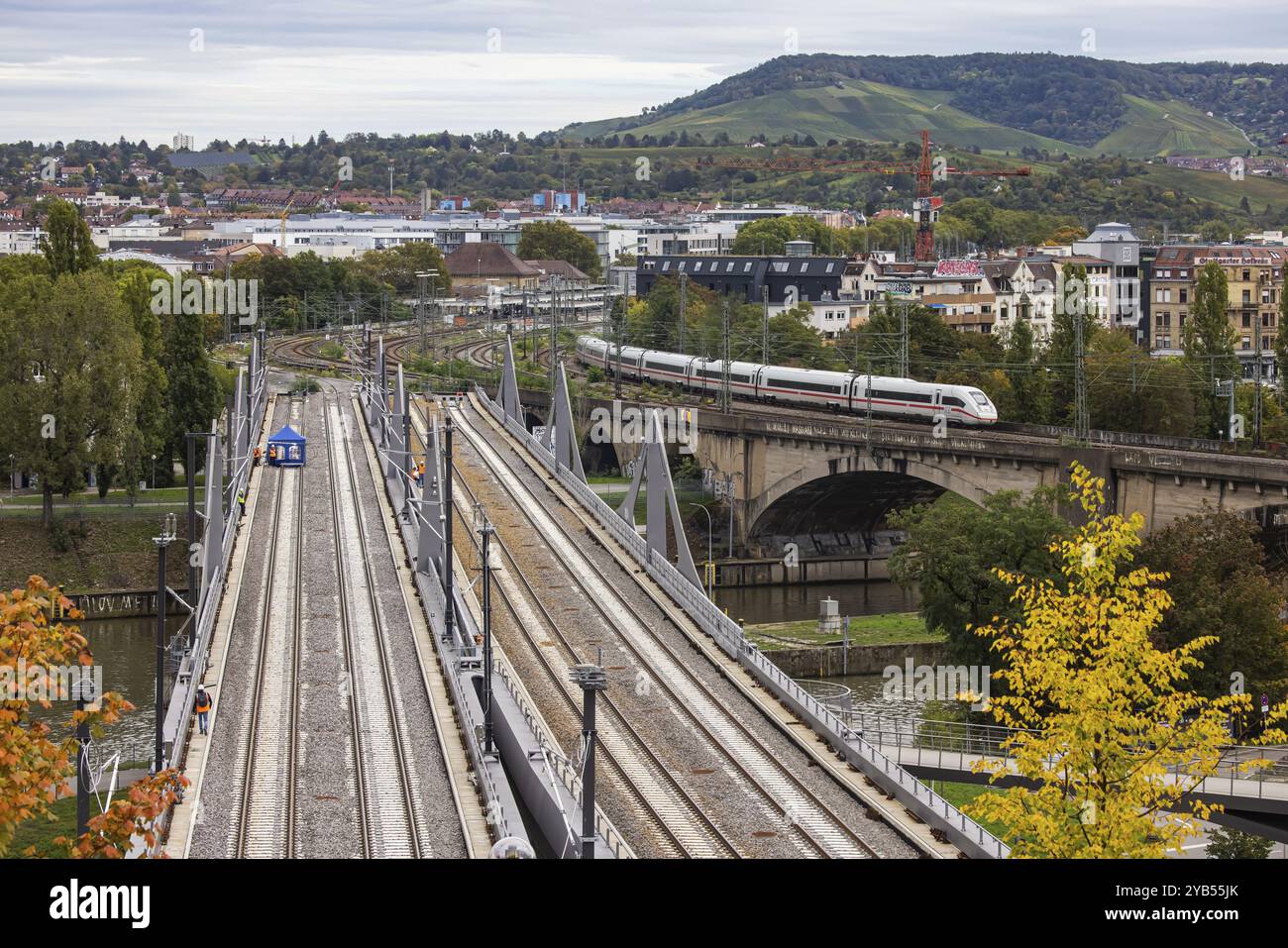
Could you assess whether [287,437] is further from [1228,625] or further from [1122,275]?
[1122,275]

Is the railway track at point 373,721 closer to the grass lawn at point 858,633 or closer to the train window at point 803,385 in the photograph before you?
the grass lawn at point 858,633

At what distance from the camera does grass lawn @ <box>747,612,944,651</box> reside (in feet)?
172

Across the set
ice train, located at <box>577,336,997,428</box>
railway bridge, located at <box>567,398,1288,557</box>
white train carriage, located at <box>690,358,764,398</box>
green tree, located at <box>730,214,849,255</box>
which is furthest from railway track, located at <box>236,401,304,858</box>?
green tree, located at <box>730,214,849,255</box>

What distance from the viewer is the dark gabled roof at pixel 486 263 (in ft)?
547

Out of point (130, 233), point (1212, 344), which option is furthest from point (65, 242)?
point (130, 233)

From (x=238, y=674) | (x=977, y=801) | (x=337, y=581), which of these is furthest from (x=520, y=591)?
(x=977, y=801)

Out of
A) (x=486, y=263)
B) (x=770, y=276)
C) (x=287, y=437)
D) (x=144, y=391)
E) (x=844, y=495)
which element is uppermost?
(x=486, y=263)

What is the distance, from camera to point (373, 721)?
3256 centimetres

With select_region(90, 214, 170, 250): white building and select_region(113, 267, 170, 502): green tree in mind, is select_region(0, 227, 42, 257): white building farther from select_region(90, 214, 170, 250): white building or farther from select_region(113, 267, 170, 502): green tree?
select_region(113, 267, 170, 502): green tree

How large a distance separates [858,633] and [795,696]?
20.6 m

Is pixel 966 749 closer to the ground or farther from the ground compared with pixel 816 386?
closer to the ground

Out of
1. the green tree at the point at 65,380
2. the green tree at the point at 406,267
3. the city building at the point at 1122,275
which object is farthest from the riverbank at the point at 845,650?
the green tree at the point at 406,267

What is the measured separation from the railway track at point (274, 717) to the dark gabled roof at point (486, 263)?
11726cm
